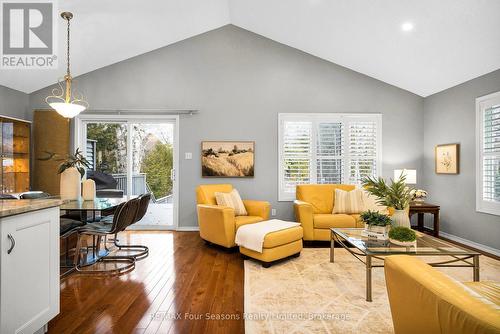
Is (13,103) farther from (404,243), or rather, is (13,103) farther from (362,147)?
(362,147)

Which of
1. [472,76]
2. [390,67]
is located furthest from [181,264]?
[472,76]

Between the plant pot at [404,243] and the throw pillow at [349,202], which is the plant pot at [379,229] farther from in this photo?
the throw pillow at [349,202]

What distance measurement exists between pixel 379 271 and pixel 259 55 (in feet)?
13.4

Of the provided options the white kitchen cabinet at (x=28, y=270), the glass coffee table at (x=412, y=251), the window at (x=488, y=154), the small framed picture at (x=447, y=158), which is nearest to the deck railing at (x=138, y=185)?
the white kitchen cabinet at (x=28, y=270)

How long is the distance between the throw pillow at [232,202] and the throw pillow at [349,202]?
1.50m

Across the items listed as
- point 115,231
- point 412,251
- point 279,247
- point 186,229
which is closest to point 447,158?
point 412,251

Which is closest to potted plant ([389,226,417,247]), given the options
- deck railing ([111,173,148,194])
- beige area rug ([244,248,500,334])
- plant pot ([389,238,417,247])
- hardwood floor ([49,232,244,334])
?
plant pot ([389,238,417,247])

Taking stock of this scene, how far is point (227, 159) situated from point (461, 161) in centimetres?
386

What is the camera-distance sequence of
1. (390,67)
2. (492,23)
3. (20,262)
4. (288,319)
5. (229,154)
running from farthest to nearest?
(229,154) < (390,67) < (492,23) < (288,319) < (20,262)

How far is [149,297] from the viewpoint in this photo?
240 cm

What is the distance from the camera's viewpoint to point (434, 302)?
1016 mm

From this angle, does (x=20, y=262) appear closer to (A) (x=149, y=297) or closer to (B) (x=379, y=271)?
(A) (x=149, y=297)

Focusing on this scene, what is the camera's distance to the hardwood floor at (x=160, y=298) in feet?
6.48

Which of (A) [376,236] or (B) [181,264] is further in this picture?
(B) [181,264]
